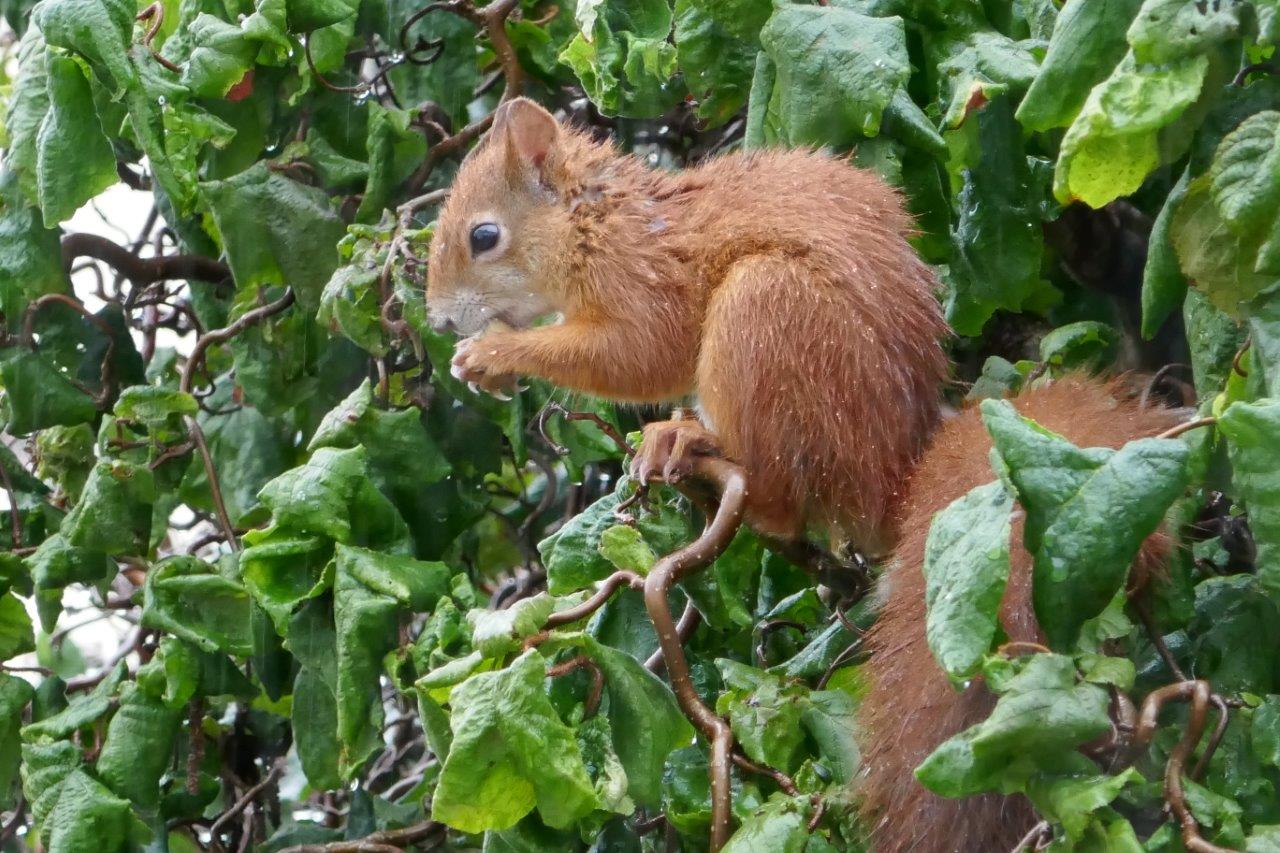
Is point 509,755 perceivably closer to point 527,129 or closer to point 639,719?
point 639,719

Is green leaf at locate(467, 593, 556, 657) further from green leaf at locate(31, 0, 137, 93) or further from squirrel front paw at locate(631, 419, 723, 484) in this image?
green leaf at locate(31, 0, 137, 93)

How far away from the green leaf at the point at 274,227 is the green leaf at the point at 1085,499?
1.25m

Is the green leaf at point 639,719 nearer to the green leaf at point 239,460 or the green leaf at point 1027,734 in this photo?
the green leaf at point 1027,734

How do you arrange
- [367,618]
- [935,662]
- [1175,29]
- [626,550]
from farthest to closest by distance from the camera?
[367,618], [626,550], [935,662], [1175,29]

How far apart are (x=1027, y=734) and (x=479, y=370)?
43.6 inches

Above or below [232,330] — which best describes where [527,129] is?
above

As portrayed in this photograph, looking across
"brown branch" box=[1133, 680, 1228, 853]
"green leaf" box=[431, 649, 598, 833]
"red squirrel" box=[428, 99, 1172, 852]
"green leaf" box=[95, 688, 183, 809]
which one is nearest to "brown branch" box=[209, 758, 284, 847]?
"green leaf" box=[95, 688, 183, 809]

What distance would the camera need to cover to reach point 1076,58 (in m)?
1.25

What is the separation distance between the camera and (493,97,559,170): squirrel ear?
216cm

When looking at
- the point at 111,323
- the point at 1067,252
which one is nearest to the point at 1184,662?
the point at 1067,252

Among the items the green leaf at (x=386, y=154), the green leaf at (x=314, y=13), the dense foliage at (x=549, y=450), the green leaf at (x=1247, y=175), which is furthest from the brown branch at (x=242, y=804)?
Answer: the green leaf at (x=1247, y=175)

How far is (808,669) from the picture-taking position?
5.48ft

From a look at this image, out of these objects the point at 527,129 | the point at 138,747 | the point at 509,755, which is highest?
the point at 527,129

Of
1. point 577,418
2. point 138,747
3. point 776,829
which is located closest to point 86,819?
point 138,747
